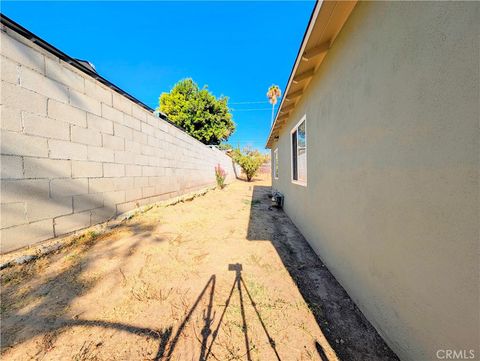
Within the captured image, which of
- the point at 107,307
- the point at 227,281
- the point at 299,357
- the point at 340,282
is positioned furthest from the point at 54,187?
the point at 340,282

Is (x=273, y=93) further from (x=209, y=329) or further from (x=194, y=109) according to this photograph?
(x=209, y=329)

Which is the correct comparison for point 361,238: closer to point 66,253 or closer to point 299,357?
point 299,357

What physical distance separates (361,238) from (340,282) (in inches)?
30.4

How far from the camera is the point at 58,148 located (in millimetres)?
2529

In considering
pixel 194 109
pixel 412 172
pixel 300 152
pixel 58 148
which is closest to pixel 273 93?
pixel 194 109

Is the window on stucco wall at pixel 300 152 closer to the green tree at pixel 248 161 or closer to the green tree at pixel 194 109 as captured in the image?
the green tree at pixel 248 161

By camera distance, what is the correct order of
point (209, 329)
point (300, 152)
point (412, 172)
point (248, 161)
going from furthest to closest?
point (248, 161) < point (300, 152) < point (209, 329) < point (412, 172)

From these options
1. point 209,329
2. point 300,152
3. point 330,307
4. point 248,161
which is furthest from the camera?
point 248,161

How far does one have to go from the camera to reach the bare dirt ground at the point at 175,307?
1.40 metres

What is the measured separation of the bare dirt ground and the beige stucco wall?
42 centimetres

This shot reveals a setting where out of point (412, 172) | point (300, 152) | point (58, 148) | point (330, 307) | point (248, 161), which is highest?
point (248, 161)

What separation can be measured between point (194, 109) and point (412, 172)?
18.1 meters

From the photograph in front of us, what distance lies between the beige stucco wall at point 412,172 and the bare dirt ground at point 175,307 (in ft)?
1.37

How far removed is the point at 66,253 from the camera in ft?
7.98
